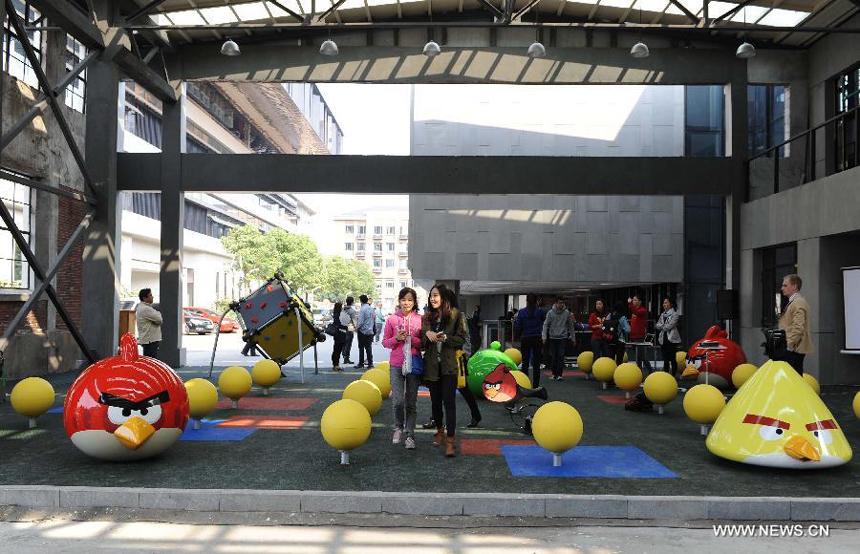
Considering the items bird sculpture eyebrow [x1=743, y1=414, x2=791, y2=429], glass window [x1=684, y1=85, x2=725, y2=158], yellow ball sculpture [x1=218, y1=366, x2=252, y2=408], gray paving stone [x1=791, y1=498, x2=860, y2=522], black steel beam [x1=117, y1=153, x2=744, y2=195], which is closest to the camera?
gray paving stone [x1=791, y1=498, x2=860, y2=522]

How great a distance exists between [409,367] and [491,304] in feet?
107

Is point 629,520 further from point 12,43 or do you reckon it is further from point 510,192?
point 12,43

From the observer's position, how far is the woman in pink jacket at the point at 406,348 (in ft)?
27.6

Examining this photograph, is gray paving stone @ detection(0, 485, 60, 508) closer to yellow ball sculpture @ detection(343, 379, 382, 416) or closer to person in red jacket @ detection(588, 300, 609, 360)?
Result: yellow ball sculpture @ detection(343, 379, 382, 416)

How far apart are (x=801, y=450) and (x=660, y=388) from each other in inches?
165

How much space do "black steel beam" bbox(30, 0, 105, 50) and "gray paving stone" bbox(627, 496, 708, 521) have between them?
1274 cm

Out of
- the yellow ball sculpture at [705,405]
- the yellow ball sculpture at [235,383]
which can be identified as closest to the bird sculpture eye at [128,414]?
the yellow ball sculpture at [235,383]

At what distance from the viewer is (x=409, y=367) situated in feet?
27.5

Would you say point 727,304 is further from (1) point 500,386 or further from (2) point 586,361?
(1) point 500,386

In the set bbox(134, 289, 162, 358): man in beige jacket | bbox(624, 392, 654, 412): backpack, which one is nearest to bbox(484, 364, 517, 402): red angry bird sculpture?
bbox(624, 392, 654, 412): backpack

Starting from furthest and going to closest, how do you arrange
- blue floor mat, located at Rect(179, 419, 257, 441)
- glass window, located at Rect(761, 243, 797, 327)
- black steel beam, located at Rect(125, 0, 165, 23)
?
glass window, located at Rect(761, 243, 797, 327) → black steel beam, located at Rect(125, 0, 165, 23) → blue floor mat, located at Rect(179, 419, 257, 441)

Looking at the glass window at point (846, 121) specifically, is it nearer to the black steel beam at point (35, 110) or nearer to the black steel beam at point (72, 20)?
the black steel beam at point (72, 20)

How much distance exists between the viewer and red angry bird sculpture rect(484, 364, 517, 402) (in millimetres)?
10133

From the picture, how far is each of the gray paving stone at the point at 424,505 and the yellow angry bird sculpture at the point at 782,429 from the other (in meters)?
3.11
